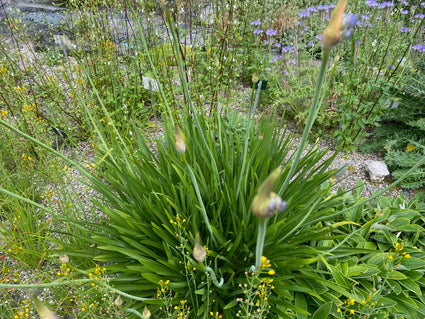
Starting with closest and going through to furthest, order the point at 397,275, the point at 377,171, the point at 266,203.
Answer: the point at 266,203
the point at 397,275
the point at 377,171

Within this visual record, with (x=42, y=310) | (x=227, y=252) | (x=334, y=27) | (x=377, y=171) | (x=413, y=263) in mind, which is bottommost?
(x=377, y=171)

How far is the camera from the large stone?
2531mm

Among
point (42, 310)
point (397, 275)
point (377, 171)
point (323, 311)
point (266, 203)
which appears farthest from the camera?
point (377, 171)

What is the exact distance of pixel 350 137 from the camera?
2.76 metres

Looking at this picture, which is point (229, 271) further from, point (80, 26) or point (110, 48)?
point (80, 26)

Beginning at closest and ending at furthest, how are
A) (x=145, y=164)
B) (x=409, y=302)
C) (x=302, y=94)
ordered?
(x=409, y=302)
(x=145, y=164)
(x=302, y=94)

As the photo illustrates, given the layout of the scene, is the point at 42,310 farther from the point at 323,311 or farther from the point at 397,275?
the point at 397,275

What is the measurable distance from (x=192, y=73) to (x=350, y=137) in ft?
5.77

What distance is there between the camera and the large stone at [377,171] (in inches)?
99.7

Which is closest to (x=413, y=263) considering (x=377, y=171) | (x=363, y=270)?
(x=363, y=270)

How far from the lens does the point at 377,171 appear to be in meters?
2.54

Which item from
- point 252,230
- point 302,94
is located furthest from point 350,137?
point 252,230

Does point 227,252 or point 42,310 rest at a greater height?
point 42,310

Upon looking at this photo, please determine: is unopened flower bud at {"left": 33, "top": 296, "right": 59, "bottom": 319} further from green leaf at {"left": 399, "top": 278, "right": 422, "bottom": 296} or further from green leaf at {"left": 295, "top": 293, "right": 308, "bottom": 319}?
green leaf at {"left": 399, "top": 278, "right": 422, "bottom": 296}
